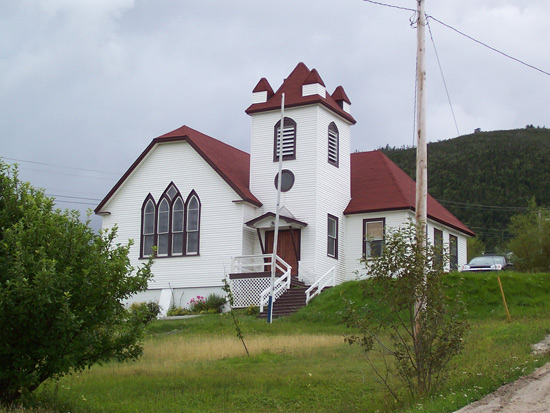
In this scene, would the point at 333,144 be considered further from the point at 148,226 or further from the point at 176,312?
the point at 176,312

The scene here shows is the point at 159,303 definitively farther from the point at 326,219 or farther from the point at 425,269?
the point at 425,269

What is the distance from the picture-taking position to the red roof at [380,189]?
35.3m

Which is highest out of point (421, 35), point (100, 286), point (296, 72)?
point (296, 72)

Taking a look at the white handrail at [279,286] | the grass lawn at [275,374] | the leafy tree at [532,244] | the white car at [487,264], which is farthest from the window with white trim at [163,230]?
the leafy tree at [532,244]

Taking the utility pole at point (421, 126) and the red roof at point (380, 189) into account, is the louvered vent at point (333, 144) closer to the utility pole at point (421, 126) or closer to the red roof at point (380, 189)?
the red roof at point (380, 189)

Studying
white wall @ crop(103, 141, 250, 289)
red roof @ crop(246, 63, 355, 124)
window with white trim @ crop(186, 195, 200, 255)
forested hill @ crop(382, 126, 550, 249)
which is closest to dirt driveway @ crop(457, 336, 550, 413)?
white wall @ crop(103, 141, 250, 289)

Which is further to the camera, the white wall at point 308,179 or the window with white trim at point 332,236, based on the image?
the window with white trim at point 332,236

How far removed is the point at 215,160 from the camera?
3516 centimetres

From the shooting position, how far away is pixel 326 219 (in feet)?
113

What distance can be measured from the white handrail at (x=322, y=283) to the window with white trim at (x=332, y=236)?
1033 mm

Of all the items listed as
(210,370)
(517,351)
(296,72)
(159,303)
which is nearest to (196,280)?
(159,303)

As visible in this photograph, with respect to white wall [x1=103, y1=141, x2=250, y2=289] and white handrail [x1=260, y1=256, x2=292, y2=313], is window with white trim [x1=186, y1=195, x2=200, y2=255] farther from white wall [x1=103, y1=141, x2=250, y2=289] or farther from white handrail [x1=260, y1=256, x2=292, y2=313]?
white handrail [x1=260, y1=256, x2=292, y2=313]

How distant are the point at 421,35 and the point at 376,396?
803cm

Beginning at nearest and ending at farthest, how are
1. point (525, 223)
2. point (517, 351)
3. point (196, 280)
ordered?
point (517, 351) → point (196, 280) → point (525, 223)
